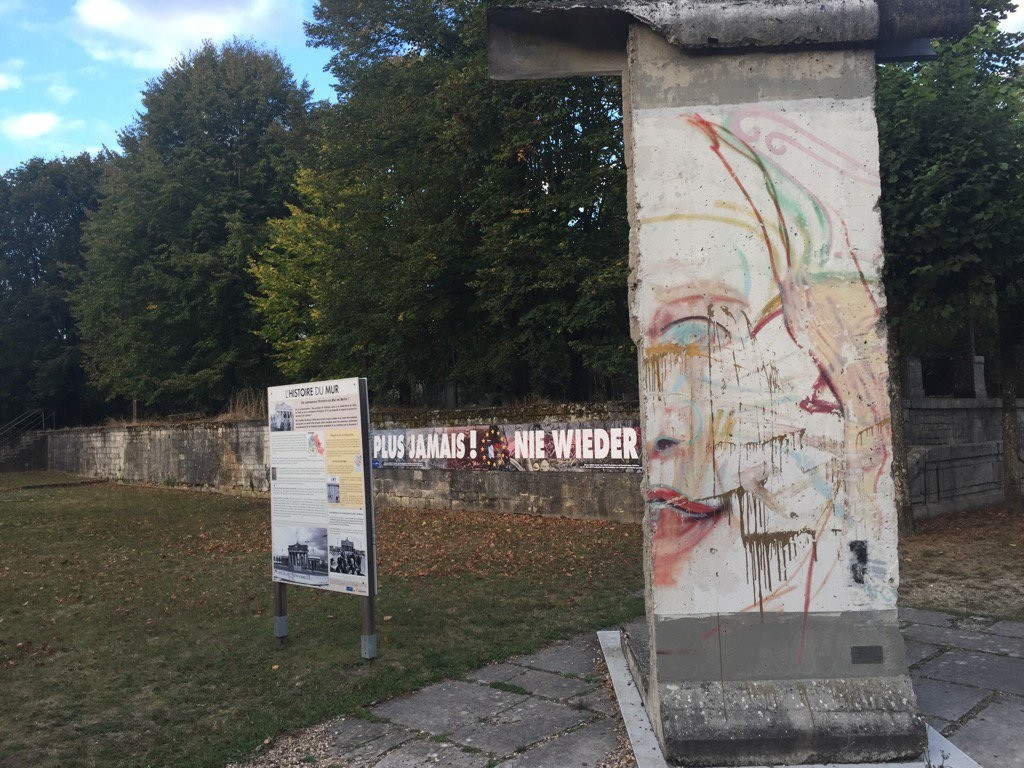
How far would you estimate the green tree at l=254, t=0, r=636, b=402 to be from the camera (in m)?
16.1

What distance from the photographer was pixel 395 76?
1845cm

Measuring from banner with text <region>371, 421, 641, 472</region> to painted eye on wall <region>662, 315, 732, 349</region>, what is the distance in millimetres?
8234

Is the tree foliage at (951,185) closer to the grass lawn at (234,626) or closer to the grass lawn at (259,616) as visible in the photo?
the grass lawn at (259,616)

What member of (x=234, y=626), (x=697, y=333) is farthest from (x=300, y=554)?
(x=697, y=333)

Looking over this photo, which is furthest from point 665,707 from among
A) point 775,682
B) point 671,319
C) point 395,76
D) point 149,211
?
point 149,211

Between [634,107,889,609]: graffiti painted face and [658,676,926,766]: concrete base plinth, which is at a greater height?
[634,107,889,609]: graffiti painted face

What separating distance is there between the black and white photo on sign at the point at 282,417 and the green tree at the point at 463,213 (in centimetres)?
938

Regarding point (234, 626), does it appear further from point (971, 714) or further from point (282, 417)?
point (971, 714)

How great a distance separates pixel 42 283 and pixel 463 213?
33.6 m

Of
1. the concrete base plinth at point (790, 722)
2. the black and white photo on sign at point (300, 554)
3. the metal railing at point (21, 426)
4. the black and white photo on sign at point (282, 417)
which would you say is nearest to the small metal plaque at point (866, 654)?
the concrete base plinth at point (790, 722)

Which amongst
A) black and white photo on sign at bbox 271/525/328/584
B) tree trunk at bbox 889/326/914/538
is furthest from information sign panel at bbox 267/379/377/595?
tree trunk at bbox 889/326/914/538

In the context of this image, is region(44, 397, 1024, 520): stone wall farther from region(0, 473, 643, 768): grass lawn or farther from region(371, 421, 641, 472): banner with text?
region(0, 473, 643, 768): grass lawn

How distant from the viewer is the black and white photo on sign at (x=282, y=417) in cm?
649

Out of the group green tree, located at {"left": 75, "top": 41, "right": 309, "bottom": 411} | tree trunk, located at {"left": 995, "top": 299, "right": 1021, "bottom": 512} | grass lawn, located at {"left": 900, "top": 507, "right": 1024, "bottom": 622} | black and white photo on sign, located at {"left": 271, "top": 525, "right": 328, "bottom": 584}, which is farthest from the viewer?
green tree, located at {"left": 75, "top": 41, "right": 309, "bottom": 411}
